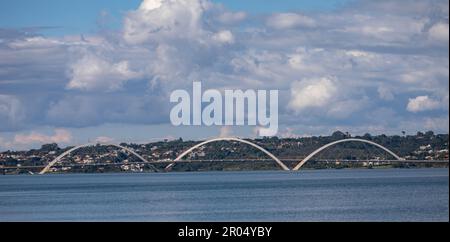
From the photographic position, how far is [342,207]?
5797cm

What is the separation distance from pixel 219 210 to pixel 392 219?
14.4 meters

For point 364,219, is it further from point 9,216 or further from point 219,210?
point 9,216
